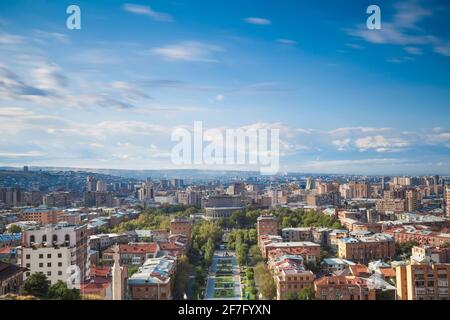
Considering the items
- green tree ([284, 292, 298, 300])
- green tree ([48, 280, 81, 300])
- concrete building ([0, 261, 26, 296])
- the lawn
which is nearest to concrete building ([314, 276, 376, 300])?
green tree ([284, 292, 298, 300])

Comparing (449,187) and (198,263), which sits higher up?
(449,187)

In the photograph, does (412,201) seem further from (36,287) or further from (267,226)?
(36,287)

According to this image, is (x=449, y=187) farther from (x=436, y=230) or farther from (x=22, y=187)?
(x=22, y=187)

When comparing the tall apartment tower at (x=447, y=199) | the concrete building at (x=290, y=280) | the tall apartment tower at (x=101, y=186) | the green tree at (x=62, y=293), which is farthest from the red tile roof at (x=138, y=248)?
the tall apartment tower at (x=447, y=199)

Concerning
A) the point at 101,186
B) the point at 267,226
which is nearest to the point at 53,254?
the point at 267,226

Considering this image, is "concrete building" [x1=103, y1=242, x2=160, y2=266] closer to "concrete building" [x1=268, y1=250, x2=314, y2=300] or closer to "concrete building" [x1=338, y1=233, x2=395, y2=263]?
"concrete building" [x1=268, y1=250, x2=314, y2=300]
